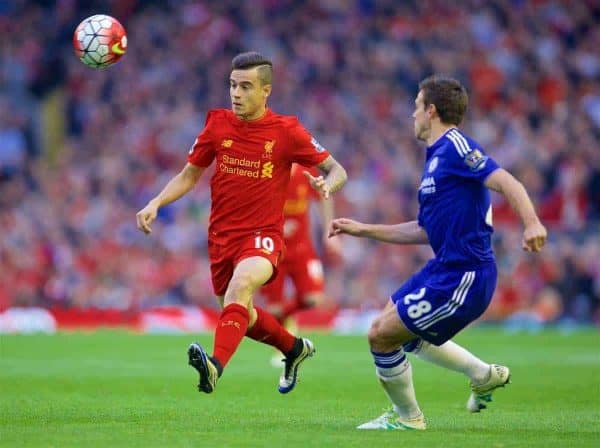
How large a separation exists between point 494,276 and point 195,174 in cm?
257

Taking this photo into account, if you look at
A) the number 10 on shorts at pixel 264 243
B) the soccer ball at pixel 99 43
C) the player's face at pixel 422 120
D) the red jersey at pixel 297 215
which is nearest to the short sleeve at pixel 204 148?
the number 10 on shorts at pixel 264 243

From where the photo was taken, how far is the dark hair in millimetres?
8164

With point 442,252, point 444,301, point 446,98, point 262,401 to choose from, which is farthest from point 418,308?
point 262,401

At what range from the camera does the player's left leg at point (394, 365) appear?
800cm

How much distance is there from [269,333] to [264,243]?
0.81 meters

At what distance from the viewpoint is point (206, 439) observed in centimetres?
748

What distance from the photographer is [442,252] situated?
803 centimetres

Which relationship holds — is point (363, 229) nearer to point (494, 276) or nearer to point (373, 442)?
point (494, 276)

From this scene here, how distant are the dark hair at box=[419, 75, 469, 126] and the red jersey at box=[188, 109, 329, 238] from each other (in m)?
1.39

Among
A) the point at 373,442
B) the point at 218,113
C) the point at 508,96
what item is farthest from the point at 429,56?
the point at 373,442

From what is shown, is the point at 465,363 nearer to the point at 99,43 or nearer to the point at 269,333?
the point at 269,333

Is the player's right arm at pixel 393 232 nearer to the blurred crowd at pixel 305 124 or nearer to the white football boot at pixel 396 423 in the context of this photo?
the white football boot at pixel 396 423

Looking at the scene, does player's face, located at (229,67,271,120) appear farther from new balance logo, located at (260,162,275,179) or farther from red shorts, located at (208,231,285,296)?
red shorts, located at (208,231,285,296)

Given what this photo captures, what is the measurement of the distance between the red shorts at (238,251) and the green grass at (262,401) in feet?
3.34
